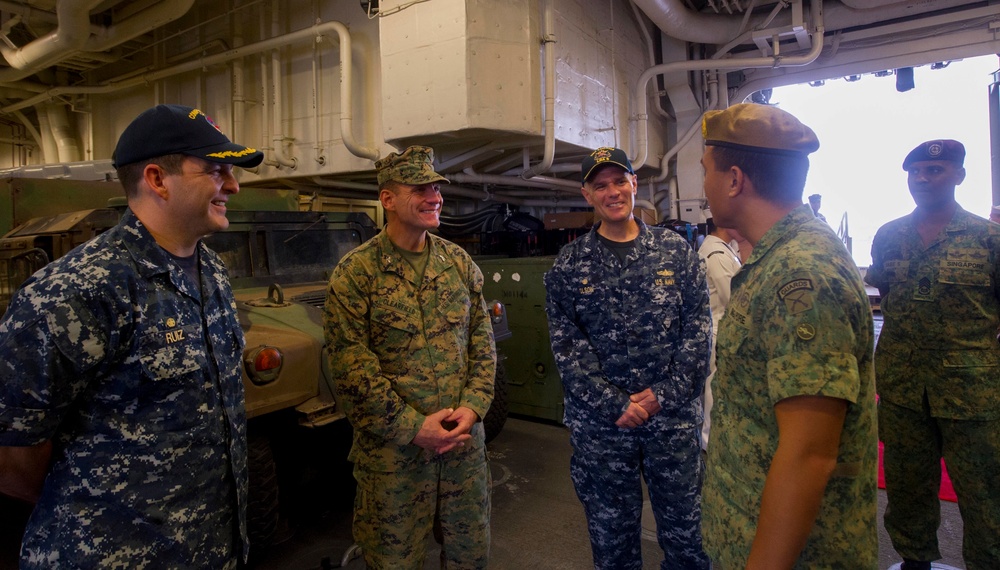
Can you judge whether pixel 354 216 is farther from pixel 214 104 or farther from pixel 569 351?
pixel 214 104

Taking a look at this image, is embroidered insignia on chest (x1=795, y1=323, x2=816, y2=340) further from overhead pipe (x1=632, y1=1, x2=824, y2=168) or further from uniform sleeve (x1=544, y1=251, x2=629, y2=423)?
overhead pipe (x1=632, y1=1, x2=824, y2=168)

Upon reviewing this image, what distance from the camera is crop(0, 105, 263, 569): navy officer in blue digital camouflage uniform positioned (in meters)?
1.07

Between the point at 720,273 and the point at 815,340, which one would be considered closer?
the point at 815,340

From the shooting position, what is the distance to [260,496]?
218 cm

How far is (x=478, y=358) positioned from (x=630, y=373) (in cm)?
54

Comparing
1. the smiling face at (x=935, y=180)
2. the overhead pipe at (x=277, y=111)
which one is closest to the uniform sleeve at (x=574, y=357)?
the smiling face at (x=935, y=180)

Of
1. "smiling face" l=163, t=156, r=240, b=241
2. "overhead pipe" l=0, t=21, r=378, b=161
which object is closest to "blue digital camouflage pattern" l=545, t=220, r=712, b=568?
"smiling face" l=163, t=156, r=240, b=241

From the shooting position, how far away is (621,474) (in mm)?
1872

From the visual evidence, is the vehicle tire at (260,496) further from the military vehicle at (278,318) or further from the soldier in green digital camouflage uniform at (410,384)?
the soldier in green digital camouflage uniform at (410,384)

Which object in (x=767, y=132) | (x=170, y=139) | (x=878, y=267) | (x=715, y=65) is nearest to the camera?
(x=767, y=132)

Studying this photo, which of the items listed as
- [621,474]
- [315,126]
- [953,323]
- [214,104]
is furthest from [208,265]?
[214,104]

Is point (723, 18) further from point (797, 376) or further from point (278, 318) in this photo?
point (797, 376)

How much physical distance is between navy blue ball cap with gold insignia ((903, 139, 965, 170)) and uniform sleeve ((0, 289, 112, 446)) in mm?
2620

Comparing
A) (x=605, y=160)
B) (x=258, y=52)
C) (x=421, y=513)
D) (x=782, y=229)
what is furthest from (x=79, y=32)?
(x=782, y=229)
